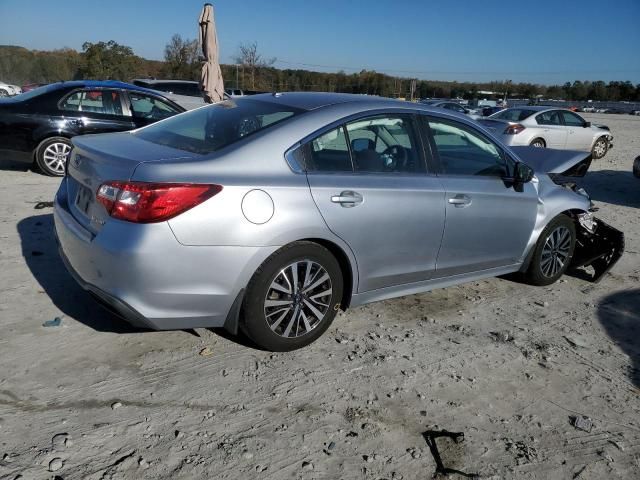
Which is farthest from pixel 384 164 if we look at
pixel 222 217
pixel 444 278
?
pixel 222 217

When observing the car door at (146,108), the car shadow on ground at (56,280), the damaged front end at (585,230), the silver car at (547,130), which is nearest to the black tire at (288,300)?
the car shadow on ground at (56,280)

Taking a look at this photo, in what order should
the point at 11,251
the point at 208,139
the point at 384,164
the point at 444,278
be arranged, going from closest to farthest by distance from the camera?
the point at 208,139, the point at 384,164, the point at 444,278, the point at 11,251

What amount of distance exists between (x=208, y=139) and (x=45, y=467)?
2024mm

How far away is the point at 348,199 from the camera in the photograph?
3.42m

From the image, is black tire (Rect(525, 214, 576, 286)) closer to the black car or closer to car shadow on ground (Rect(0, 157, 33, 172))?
the black car

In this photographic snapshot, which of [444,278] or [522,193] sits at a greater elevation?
[522,193]

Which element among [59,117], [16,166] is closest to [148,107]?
[59,117]

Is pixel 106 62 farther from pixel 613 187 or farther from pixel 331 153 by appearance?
pixel 331 153

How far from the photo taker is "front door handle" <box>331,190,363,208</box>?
3373mm

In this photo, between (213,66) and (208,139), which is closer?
(208,139)

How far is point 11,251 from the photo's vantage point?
5.04m

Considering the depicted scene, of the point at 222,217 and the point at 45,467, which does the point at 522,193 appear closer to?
the point at 222,217

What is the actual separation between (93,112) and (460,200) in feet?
22.0

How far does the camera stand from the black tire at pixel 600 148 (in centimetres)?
1542
